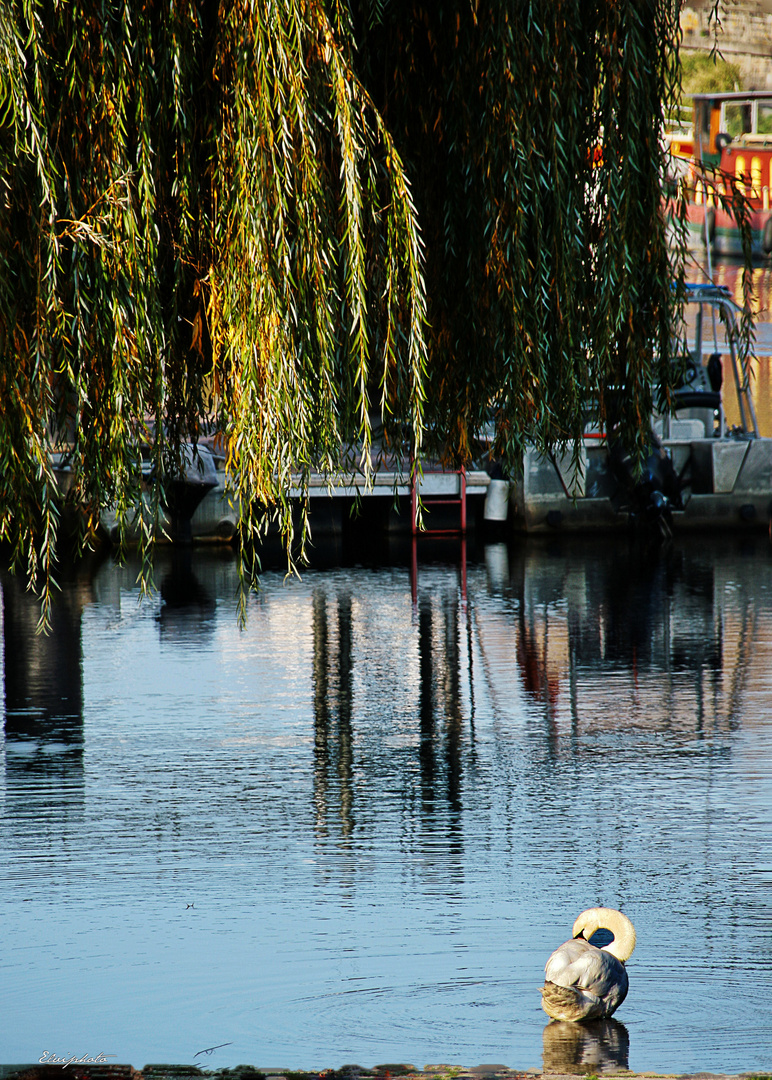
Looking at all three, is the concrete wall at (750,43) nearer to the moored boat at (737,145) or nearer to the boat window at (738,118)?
the moored boat at (737,145)

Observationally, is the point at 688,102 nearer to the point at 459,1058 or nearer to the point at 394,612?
the point at 394,612

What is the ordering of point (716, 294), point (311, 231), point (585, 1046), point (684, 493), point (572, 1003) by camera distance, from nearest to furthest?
1. point (311, 231)
2. point (585, 1046)
3. point (572, 1003)
4. point (716, 294)
5. point (684, 493)

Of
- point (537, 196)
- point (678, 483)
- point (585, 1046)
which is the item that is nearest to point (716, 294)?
point (537, 196)

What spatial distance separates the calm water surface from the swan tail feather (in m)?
0.08

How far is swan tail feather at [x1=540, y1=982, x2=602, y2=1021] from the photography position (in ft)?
16.1

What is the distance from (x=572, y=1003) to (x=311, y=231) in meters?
2.98

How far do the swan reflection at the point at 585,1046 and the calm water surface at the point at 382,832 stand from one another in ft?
0.07

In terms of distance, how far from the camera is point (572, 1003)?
4926 millimetres

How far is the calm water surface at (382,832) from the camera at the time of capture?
5008 millimetres

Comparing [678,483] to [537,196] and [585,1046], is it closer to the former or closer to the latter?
[585,1046]

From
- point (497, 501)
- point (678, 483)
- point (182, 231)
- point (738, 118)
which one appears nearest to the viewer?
point (182, 231)

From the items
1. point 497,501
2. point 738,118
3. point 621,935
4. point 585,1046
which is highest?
point 738,118

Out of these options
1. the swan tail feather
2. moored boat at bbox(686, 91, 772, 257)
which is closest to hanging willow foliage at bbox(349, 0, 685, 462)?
the swan tail feather

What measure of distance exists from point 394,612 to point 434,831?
7.60 m
